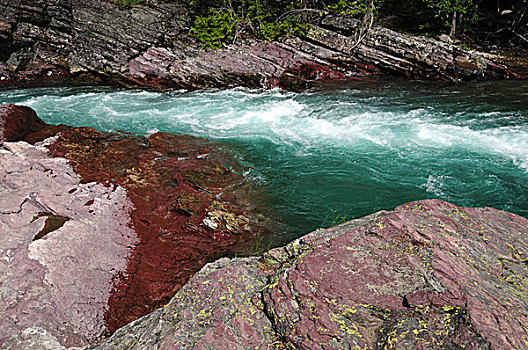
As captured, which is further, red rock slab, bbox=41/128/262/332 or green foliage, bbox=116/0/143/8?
green foliage, bbox=116/0/143/8

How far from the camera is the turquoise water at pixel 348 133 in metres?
5.98

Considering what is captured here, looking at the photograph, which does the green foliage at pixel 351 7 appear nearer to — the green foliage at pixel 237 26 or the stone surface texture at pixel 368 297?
the green foliage at pixel 237 26

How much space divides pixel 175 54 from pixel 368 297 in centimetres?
1394

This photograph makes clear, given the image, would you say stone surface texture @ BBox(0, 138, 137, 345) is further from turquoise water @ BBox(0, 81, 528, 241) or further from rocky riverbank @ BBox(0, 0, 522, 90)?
rocky riverbank @ BBox(0, 0, 522, 90)

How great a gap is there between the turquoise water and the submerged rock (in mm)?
1194

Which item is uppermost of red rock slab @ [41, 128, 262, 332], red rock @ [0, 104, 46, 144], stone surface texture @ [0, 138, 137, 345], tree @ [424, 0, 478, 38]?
tree @ [424, 0, 478, 38]

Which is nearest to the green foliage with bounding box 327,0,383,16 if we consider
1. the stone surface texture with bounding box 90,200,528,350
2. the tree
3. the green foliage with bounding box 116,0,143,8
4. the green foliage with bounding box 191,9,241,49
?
the tree

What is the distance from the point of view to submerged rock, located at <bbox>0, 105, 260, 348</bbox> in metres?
3.15

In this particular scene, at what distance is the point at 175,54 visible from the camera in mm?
13930

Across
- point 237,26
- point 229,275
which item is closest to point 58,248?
point 229,275

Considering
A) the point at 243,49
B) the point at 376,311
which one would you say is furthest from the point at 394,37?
the point at 376,311

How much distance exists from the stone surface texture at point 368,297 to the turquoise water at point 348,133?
240 cm

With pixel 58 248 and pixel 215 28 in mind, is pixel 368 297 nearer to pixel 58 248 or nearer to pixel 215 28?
pixel 58 248

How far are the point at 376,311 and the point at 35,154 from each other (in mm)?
6254
